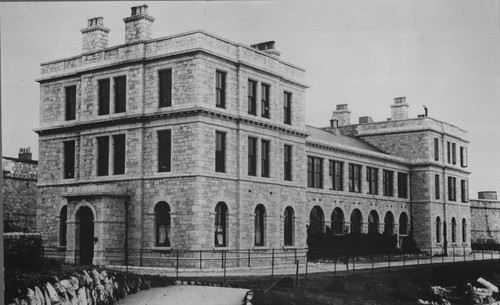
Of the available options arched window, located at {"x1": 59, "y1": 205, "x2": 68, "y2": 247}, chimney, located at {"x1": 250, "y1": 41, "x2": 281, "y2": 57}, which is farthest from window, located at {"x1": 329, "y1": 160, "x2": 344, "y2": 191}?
arched window, located at {"x1": 59, "y1": 205, "x2": 68, "y2": 247}

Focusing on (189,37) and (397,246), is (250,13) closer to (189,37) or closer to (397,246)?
(189,37)

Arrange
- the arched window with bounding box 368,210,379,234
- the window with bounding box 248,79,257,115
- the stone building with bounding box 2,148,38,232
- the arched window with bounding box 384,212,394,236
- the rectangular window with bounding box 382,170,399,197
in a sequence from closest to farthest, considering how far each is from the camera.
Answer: the window with bounding box 248,79,257,115 < the stone building with bounding box 2,148,38,232 < the arched window with bounding box 368,210,379,234 < the arched window with bounding box 384,212,394,236 < the rectangular window with bounding box 382,170,399,197

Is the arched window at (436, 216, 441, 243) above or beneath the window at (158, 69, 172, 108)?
beneath

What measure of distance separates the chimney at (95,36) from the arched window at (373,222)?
2207 cm

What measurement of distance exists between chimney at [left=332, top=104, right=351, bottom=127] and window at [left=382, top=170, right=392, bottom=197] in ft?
25.2

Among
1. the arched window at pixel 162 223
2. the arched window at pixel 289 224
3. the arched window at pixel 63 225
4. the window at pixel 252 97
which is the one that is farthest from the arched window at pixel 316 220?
the arched window at pixel 63 225

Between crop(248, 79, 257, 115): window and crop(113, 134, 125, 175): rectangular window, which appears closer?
crop(113, 134, 125, 175): rectangular window

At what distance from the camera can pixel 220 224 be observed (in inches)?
1091

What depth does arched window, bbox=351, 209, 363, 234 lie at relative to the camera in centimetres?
4264

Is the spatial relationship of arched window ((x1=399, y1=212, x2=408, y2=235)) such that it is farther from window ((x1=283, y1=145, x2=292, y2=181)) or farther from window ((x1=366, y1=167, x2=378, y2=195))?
window ((x1=283, y1=145, x2=292, y2=181))

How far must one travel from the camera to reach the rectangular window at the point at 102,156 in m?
29.2

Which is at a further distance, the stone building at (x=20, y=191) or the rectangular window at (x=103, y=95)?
the stone building at (x=20, y=191)

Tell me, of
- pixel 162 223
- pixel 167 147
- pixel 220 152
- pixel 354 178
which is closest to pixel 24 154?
pixel 167 147

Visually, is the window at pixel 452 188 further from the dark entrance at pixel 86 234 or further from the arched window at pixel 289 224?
the dark entrance at pixel 86 234
